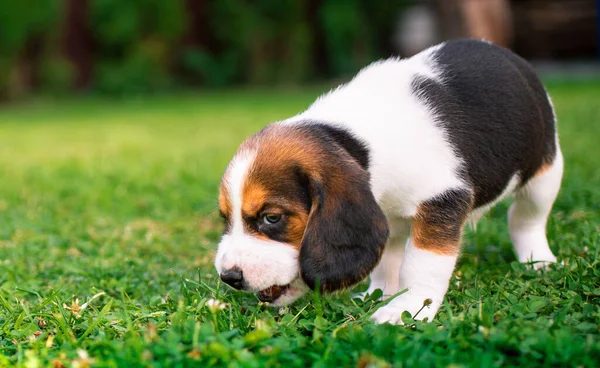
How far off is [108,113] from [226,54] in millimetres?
6427

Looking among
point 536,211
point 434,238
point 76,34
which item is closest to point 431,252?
point 434,238

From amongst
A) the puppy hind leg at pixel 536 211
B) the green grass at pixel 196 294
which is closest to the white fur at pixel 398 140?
the green grass at pixel 196 294

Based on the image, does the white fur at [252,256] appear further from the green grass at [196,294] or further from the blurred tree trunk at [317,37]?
the blurred tree trunk at [317,37]

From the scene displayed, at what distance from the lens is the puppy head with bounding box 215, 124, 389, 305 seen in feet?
10.5

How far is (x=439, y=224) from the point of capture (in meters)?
3.51

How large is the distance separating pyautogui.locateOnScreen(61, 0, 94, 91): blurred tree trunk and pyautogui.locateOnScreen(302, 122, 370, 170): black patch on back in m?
18.8

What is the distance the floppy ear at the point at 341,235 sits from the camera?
3191 mm

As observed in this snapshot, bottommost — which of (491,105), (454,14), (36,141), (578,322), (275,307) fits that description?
(36,141)

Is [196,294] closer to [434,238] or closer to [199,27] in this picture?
[434,238]

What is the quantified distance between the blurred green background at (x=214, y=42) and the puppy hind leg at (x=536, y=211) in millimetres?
16300

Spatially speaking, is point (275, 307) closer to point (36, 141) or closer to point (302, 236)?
point (302, 236)

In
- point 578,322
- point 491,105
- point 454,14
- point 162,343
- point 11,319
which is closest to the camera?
point 162,343

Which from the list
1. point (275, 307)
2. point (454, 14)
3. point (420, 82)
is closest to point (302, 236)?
point (275, 307)

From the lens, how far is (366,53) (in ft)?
76.0
